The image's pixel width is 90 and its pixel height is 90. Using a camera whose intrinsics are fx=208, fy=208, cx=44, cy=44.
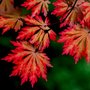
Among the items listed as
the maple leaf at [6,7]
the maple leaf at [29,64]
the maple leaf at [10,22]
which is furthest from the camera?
the maple leaf at [6,7]

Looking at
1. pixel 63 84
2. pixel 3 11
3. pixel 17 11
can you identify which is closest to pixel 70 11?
pixel 17 11

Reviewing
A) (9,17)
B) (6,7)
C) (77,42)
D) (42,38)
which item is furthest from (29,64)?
(6,7)

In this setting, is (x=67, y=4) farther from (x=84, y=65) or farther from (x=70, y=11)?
(x=84, y=65)

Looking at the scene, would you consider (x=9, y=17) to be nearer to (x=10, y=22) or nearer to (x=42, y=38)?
(x=10, y=22)

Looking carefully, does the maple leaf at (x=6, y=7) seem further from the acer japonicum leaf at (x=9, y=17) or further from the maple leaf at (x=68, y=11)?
the maple leaf at (x=68, y=11)

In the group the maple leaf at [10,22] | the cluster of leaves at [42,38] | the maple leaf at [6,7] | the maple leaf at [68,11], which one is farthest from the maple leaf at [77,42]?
the maple leaf at [6,7]

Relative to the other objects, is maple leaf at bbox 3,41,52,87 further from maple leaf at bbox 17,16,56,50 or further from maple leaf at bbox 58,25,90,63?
maple leaf at bbox 58,25,90,63

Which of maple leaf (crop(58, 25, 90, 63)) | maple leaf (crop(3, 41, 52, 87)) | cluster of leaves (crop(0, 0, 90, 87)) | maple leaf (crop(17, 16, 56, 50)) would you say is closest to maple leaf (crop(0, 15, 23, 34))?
cluster of leaves (crop(0, 0, 90, 87))
